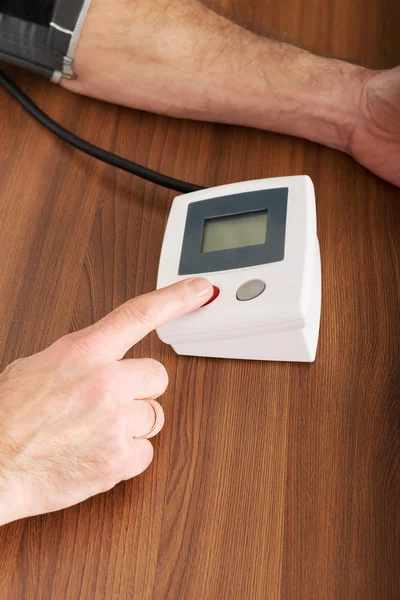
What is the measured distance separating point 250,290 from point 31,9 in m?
0.62

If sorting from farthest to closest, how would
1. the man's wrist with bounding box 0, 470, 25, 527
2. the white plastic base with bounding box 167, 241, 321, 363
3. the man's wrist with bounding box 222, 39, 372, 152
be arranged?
the man's wrist with bounding box 222, 39, 372, 152 → the white plastic base with bounding box 167, 241, 321, 363 → the man's wrist with bounding box 0, 470, 25, 527

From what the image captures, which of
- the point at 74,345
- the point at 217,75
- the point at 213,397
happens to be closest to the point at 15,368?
the point at 74,345

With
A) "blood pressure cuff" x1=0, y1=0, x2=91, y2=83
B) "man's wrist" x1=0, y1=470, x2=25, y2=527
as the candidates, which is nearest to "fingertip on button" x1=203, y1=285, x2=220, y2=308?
"man's wrist" x1=0, y1=470, x2=25, y2=527

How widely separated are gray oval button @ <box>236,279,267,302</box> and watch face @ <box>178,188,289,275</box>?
3cm

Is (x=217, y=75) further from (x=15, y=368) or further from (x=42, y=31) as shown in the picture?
(x=15, y=368)

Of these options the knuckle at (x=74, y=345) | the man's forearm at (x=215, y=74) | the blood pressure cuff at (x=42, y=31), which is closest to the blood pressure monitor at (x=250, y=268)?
the knuckle at (x=74, y=345)

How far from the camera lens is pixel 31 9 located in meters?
1.04

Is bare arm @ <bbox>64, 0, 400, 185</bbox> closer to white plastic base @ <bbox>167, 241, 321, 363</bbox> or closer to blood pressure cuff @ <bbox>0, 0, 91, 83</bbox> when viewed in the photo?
blood pressure cuff @ <bbox>0, 0, 91, 83</bbox>

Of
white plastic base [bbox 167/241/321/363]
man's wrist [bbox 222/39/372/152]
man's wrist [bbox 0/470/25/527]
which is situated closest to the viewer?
man's wrist [bbox 0/470/25/527]

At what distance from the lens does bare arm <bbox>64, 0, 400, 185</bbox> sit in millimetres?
985

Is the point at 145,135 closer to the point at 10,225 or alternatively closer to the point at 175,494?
the point at 10,225

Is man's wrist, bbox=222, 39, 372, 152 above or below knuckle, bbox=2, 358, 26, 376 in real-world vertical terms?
above

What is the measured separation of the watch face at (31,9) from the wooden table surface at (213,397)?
0.14 m

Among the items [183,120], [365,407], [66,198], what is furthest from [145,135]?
[365,407]
